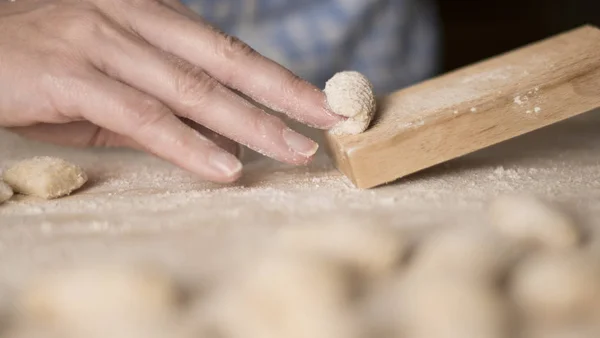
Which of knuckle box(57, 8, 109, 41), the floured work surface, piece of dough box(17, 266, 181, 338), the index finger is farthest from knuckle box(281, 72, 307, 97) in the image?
piece of dough box(17, 266, 181, 338)

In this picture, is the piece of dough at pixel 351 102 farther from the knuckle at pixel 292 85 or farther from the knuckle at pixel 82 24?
the knuckle at pixel 82 24

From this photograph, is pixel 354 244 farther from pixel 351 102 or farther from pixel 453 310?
pixel 351 102

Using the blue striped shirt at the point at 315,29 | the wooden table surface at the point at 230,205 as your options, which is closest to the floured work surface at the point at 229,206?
the wooden table surface at the point at 230,205

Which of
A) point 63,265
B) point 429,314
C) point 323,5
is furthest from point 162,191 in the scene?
point 323,5

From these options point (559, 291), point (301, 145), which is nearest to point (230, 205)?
point (301, 145)

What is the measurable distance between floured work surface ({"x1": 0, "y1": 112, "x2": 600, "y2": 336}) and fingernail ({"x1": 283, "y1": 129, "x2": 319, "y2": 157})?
4 cm

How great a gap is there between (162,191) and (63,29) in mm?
286

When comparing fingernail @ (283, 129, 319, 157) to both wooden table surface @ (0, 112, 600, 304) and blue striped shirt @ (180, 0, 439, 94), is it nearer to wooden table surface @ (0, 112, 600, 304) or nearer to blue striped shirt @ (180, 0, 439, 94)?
wooden table surface @ (0, 112, 600, 304)

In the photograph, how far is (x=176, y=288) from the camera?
61 cm

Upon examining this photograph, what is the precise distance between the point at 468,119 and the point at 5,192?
54 centimetres

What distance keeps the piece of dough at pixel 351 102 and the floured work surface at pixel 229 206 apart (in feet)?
0.23

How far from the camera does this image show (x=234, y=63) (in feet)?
3.10

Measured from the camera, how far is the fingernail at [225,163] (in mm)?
846

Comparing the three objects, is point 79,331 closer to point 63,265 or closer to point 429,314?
point 63,265
